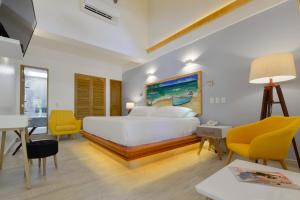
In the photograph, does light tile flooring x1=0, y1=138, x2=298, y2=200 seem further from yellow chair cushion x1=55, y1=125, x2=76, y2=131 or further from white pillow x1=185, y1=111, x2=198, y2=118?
yellow chair cushion x1=55, y1=125, x2=76, y2=131

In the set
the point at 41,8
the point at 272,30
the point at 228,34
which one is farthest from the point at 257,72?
the point at 41,8

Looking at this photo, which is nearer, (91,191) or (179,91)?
(91,191)

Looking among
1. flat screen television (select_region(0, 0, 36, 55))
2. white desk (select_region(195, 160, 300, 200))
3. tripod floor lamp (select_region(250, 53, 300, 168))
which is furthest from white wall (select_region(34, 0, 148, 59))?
white desk (select_region(195, 160, 300, 200))

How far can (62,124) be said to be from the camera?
4.23 meters

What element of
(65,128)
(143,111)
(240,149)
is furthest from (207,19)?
(65,128)

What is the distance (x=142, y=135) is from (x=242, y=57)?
95.4 inches

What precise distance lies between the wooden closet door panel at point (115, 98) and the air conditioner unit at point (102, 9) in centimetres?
256

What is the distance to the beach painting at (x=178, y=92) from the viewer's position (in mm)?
3668

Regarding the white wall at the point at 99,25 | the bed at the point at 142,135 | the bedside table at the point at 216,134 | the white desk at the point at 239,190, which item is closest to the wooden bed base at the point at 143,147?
the bed at the point at 142,135

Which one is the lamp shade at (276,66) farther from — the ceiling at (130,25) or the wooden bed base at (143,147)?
the wooden bed base at (143,147)

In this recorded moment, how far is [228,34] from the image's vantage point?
10.2 ft

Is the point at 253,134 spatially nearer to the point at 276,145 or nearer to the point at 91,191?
the point at 276,145

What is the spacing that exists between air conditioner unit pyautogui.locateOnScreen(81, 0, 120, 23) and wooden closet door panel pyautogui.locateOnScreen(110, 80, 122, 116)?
2564 mm

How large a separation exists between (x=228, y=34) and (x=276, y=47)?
3.02ft
